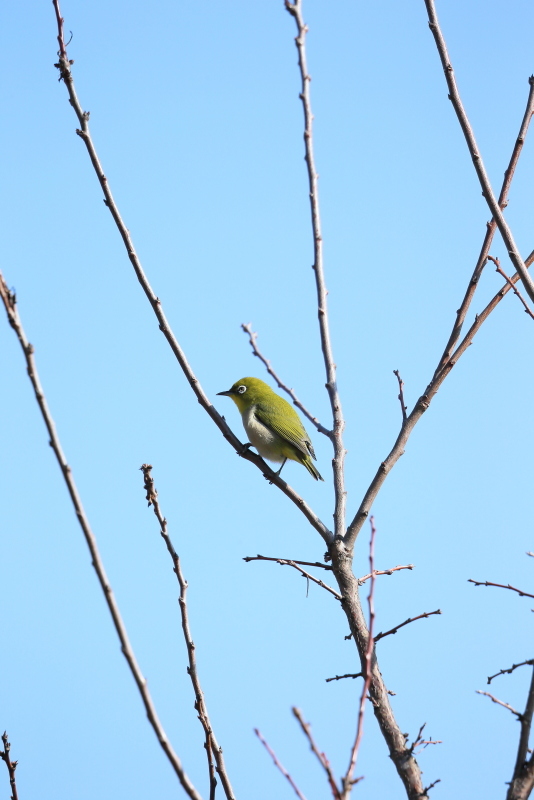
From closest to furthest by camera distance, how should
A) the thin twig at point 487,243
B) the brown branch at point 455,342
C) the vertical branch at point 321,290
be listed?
the vertical branch at point 321,290 → the brown branch at point 455,342 → the thin twig at point 487,243

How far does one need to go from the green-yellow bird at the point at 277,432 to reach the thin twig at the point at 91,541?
204 inches

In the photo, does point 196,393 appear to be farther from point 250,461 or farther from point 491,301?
point 491,301

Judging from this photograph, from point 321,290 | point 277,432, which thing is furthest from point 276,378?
point 277,432

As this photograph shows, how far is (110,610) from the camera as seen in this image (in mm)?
2047

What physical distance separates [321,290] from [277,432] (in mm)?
3474

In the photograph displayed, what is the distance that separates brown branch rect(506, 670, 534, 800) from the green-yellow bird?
186 inches

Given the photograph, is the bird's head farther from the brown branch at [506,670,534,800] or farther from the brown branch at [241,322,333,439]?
the brown branch at [506,670,534,800]

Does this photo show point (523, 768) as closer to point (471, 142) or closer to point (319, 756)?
point (319, 756)

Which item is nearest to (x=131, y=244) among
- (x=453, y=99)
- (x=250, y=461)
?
(x=453, y=99)

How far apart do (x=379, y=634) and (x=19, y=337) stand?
2273 millimetres

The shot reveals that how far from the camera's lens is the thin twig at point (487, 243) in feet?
13.3

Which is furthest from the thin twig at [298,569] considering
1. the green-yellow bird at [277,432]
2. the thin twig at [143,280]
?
the green-yellow bird at [277,432]

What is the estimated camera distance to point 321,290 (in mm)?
3996

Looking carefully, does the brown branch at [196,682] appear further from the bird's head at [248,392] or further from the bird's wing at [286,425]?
the bird's head at [248,392]
